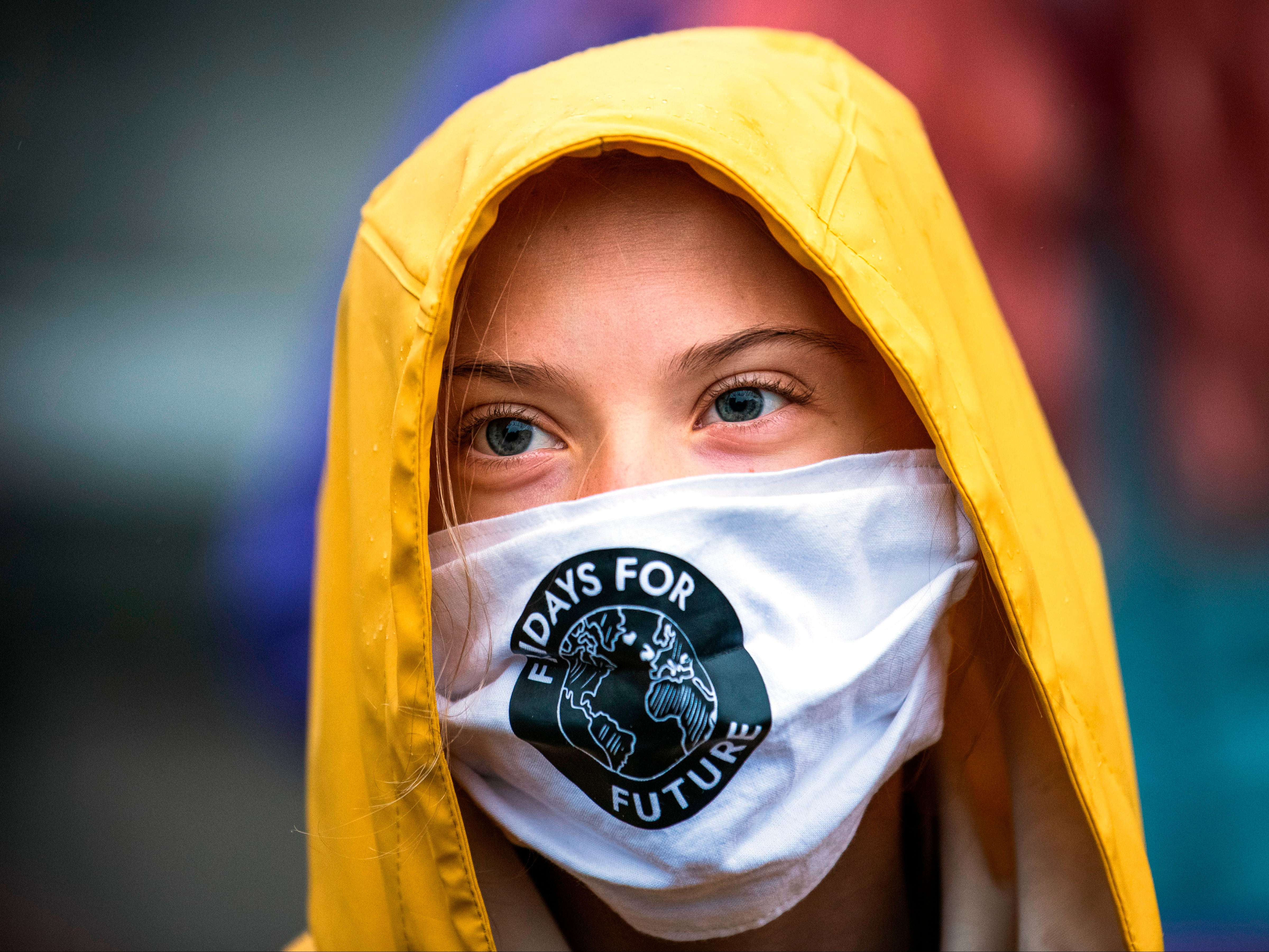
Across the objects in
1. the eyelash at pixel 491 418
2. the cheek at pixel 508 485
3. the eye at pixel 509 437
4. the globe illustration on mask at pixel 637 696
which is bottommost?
the globe illustration on mask at pixel 637 696

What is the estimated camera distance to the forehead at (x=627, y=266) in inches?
35.0

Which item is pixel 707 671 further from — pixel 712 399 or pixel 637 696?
pixel 712 399

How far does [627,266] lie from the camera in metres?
0.90

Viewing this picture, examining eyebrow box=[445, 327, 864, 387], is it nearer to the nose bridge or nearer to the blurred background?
the nose bridge

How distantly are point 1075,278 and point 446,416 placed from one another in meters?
1.49

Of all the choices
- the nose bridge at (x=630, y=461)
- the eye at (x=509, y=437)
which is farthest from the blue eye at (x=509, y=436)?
the nose bridge at (x=630, y=461)

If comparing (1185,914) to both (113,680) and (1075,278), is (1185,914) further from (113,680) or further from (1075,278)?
(113,680)

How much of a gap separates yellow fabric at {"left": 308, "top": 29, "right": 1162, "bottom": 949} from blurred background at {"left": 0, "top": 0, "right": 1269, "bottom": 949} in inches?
33.0

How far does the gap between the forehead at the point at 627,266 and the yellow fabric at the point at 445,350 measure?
6cm

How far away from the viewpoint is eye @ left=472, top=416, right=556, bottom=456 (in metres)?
0.96

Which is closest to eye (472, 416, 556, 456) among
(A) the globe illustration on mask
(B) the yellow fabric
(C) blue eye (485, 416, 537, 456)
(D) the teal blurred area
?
(C) blue eye (485, 416, 537, 456)

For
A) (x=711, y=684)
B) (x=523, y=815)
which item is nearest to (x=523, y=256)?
(x=711, y=684)

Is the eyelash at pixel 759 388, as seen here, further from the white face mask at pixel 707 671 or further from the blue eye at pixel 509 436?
the blue eye at pixel 509 436

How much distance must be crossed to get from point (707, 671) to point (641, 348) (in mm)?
317
